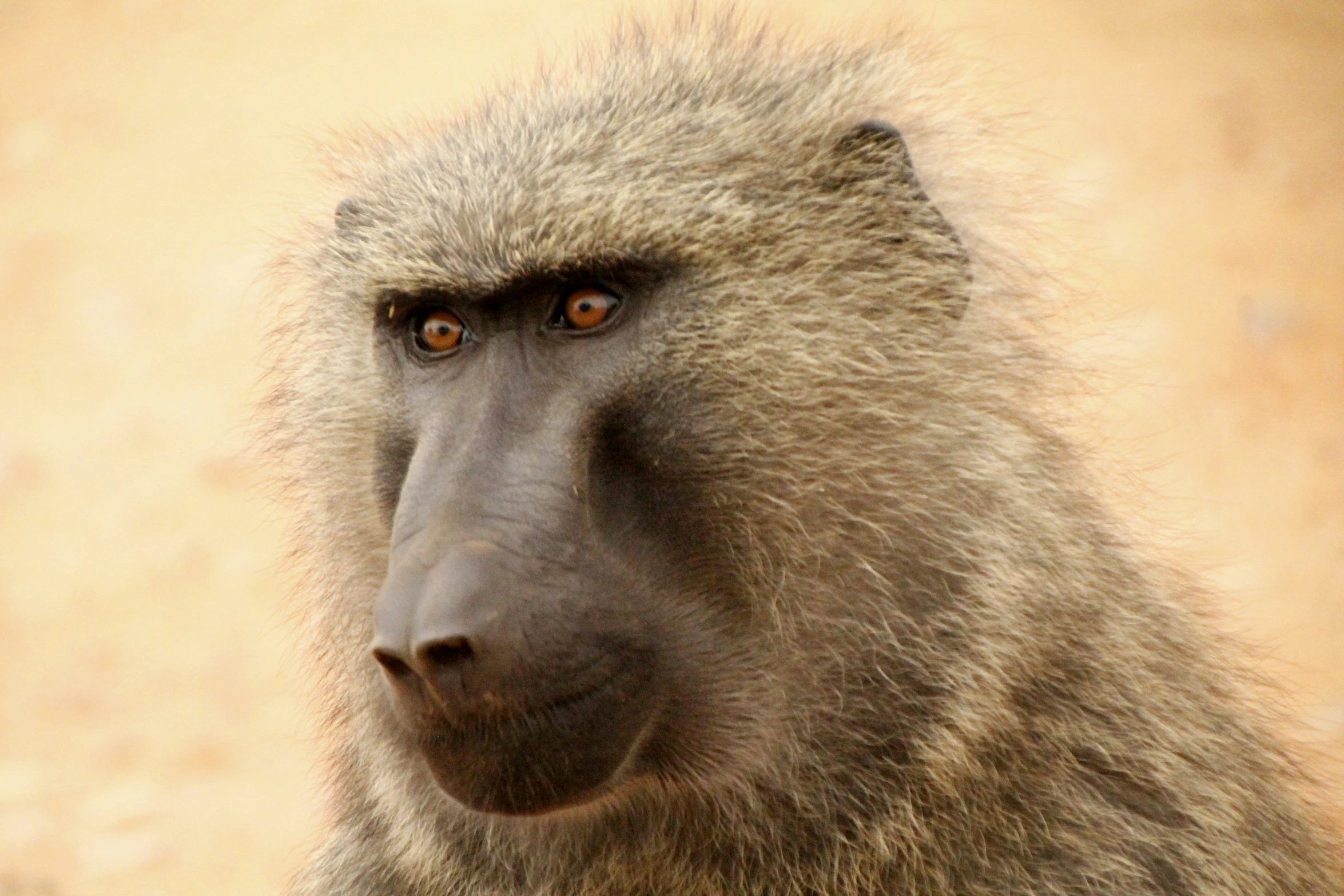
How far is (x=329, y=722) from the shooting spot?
3297 mm

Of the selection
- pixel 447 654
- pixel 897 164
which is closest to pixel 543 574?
pixel 447 654

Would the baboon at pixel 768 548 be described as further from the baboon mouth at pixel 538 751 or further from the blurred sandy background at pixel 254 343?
the blurred sandy background at pixel 254 343

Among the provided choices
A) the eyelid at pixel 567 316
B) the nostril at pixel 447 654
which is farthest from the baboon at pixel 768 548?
the nostril at pixel 447 654

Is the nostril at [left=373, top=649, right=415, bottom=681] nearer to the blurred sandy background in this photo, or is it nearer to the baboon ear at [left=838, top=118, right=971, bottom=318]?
the baboon ear at [left=838, top=118, right=971, bottom=318]

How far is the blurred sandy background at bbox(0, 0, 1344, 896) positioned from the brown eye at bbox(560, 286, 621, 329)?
2.64 meters

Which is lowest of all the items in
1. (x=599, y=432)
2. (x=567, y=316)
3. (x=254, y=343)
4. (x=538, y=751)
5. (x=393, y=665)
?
(x=254, y=343)

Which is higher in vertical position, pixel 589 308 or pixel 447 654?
pixel 589 308

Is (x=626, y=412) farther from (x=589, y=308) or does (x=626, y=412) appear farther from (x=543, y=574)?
(x=543, y=574)

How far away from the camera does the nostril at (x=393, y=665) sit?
7.76ft

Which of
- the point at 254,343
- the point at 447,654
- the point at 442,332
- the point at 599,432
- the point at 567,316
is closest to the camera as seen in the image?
the point at 447,654

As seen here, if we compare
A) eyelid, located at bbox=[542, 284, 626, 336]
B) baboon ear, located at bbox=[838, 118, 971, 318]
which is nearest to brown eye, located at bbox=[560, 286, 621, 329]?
eyelid, located at bbox=[542, 284, 626, 336]

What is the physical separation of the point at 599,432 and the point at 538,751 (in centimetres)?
52

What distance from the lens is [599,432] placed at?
8.61 feet

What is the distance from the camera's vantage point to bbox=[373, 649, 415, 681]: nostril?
93.1 inches
